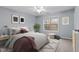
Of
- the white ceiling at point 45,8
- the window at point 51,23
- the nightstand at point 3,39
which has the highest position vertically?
the white ceiling at point 45,8

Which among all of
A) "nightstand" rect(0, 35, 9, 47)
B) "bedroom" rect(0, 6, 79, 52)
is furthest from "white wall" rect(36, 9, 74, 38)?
"nightstand" rect(0, 35, 9, 47)

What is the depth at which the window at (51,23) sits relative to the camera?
76.4 inches

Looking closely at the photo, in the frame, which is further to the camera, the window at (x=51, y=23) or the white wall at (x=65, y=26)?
the window at (x=51, y=23)

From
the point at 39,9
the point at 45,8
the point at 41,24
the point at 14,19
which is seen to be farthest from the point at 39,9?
the point at 14,19

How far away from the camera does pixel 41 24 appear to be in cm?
194

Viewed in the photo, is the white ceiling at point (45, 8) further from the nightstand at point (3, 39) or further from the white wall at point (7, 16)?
the nightstand at point (3, 39)

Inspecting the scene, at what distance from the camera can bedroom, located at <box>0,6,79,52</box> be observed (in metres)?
1.83

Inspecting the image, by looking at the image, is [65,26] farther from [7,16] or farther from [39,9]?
[7,16]

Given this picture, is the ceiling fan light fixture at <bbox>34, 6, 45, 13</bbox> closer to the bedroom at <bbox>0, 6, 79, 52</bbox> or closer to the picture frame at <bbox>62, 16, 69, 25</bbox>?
the bedroom at <bbox>0, 6, 79, 52</bbox>

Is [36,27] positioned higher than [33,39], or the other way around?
[36,27]

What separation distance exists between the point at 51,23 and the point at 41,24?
0.62 ft

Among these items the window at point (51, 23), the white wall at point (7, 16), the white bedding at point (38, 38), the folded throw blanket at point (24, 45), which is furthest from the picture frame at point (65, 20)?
the folded throw blanket at point (24, 45)
